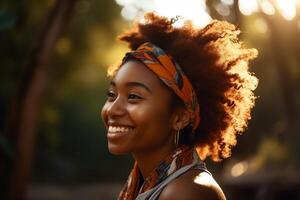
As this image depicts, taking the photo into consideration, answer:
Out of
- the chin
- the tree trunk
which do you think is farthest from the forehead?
the tree trunk

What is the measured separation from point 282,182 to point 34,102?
652cm

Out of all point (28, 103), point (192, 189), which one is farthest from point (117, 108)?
point (28, 103)

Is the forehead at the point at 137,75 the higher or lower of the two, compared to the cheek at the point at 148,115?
higher

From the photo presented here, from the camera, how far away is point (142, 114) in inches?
121

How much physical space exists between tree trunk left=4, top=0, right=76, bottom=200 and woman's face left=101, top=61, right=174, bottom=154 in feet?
21.4

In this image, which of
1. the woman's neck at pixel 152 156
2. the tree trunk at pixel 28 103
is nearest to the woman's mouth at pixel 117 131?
the woman's neck at pixel 152 156

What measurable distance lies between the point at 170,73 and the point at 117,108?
0.83 feet

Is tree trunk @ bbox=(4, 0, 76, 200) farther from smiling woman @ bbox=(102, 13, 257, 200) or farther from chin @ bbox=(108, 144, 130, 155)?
chin @ bbox=(108, 144, 130, 155)

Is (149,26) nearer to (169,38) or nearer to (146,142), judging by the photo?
(169,38)

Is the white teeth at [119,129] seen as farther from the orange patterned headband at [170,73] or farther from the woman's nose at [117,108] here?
the orange patterned headband at [170,73]

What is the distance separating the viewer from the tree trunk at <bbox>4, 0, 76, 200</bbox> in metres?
9.60

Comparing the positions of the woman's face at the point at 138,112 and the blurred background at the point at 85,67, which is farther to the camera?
the blurred background at the point at 85,67

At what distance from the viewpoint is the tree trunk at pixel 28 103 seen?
31.5 ft

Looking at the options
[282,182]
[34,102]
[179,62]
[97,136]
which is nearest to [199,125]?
[179,62]
